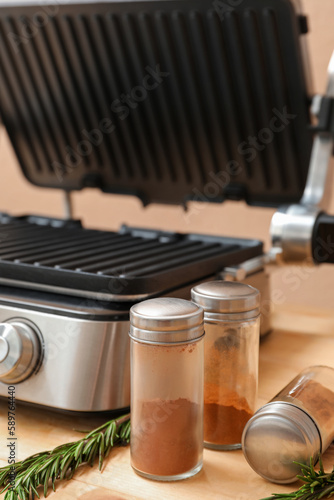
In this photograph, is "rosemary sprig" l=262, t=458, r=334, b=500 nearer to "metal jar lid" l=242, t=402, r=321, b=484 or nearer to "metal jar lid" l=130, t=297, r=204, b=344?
"metal jar lid" l=242, t=402, r=321, b=484

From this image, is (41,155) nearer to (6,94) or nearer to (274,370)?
(6,94)

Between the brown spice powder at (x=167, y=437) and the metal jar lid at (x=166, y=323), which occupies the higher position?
the metal jar lid at (x=166, y=323)

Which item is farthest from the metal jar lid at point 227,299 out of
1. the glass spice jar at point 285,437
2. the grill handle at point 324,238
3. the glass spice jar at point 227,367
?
the grill handle at point 324,238

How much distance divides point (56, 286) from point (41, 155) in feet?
2.02

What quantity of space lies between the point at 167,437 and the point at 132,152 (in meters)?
0.73

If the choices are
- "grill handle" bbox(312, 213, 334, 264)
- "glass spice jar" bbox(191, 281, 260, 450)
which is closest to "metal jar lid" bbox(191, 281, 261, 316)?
"glass spice jar" bbox(191, 281, 260, 450)

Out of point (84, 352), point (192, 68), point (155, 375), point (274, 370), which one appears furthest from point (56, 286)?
point (192, 68)

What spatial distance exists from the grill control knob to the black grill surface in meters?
0.07

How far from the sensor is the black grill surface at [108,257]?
744mm

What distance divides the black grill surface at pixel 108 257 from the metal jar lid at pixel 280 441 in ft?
0.70

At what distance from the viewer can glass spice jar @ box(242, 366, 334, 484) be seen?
0.58 metres

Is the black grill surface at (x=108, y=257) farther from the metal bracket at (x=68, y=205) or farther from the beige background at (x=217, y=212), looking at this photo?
the beige background at (x=217, y=212)

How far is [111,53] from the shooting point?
112cm

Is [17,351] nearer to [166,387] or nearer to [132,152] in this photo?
[166,387]
